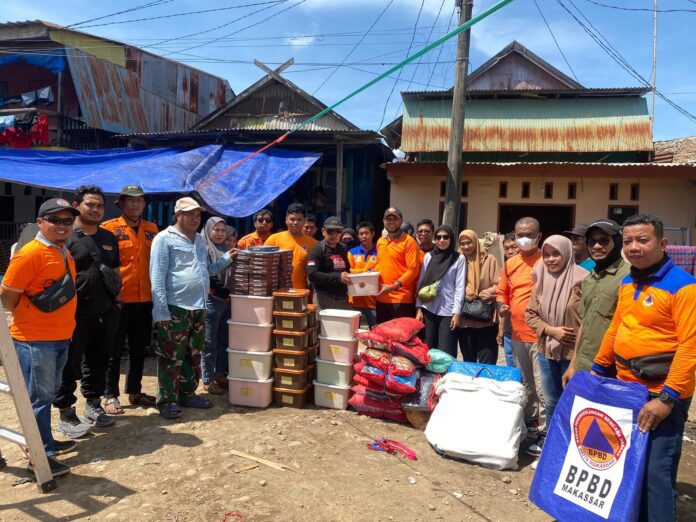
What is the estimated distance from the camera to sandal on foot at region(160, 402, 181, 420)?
427 cm

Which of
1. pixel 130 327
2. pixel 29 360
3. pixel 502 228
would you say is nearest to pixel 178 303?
pixel 130 327

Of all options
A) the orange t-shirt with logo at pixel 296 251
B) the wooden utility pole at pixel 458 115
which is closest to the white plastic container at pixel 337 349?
the orange t-shirt with logo at pixel 296 251

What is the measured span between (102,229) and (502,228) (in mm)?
12972

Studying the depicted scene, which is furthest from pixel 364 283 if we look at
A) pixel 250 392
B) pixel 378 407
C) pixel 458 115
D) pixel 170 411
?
pixel 458 115

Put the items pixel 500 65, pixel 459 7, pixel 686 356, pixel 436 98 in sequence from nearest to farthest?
pixel 686 356 < pixel 459 7 < pixel 436 98 < pixel 500 65

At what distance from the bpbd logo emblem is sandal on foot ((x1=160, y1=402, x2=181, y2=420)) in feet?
10.8

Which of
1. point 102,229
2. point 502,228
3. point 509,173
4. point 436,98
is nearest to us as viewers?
point 102,229

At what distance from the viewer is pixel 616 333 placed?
8.90 ft

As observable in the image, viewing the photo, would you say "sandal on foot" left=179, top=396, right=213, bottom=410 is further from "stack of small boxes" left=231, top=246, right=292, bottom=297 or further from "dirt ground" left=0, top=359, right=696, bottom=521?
"stack of small boxes" left=231, top=246, right=292, bottom=297

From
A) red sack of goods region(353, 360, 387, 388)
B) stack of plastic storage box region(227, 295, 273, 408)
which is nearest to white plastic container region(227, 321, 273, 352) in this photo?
stack of plastic storage box region(227, 295, 273, 408)

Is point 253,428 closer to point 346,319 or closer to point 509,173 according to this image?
point 346,319

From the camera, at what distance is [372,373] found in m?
4.33

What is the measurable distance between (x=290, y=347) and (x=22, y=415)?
88.5 inches

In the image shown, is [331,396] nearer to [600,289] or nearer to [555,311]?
[555,311]
